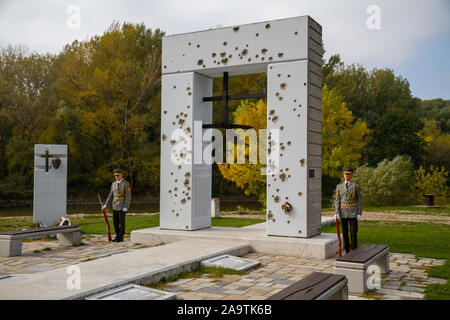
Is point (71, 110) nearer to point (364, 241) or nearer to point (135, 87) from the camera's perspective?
point (135, 87)

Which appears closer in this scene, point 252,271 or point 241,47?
point 252,271

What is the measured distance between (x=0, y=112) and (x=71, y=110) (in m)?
4.30

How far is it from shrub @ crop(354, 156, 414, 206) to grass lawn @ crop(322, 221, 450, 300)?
31.9 ft

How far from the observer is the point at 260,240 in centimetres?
788

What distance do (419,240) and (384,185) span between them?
45.8ft

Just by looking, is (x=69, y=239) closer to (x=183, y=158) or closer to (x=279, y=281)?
(x=183, y=158)

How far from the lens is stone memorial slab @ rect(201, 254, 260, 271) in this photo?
20.9 feet

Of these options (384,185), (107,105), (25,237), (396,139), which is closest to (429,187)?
(384,185)

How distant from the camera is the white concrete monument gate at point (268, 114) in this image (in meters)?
7.93

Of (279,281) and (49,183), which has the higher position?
(49,183)

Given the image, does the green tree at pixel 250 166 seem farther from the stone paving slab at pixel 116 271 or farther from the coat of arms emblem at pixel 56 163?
the stone paving slab at pixel 116 271

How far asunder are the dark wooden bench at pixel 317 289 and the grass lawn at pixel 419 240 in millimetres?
1336

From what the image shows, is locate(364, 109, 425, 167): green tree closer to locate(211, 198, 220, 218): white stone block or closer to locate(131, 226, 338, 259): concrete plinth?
locate(211, 198, 220, 218): white stone block

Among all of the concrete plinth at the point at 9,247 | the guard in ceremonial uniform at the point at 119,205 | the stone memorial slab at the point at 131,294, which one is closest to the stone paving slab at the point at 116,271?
the stone memorial slab at the point at 131,294
